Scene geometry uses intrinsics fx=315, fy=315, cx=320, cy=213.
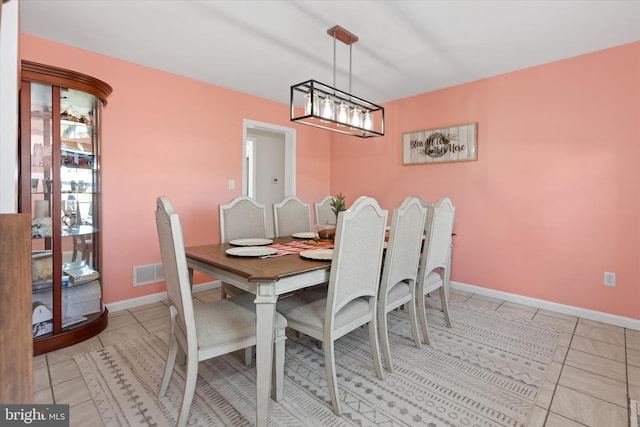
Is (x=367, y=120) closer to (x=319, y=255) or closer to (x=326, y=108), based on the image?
(x=326, y=108)

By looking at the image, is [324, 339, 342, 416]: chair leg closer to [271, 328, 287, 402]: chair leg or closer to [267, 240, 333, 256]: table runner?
[271, 328, 287, 402]: chair leg

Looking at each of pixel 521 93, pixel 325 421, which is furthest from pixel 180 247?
pixel 521 93

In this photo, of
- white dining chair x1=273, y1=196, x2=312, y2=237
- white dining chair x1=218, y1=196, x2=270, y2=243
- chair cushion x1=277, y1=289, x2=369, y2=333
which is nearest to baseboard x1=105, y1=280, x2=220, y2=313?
white dining chair x1=218, y1=196, x2=270, y2=243

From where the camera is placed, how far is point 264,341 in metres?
1.42

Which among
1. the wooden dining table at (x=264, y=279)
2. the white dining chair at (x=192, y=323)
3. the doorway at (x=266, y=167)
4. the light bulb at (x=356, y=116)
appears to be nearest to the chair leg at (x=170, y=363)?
the white dining chair at (x=192, y=323)

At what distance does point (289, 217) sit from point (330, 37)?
159 centimetres

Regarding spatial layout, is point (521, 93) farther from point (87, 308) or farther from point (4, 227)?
point (87, 308)

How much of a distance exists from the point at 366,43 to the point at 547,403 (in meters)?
2.66

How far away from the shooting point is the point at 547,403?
1.64 m

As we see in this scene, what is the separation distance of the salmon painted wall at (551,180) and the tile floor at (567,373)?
416 mm

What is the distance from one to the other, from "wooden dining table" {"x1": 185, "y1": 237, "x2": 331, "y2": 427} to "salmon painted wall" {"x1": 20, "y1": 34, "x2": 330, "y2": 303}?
1.44m

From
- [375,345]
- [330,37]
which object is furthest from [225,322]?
[330,37]

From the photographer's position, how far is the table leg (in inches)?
55.6

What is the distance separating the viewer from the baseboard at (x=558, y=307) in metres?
2.60
